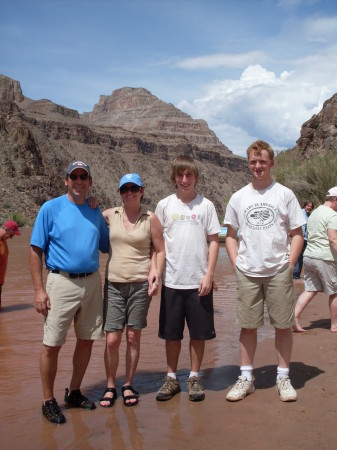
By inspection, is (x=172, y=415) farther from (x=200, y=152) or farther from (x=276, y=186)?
(x=200, y=152)

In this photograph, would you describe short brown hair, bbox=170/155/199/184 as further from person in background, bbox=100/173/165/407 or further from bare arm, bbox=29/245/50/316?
bare arm, bbox=29/245/50/316

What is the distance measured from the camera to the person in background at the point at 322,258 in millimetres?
6133

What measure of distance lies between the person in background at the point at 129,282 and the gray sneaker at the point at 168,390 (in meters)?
0.20

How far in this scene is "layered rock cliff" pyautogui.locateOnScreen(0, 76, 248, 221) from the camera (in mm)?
56188

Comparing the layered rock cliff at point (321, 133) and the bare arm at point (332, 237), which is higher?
the layered rock cliff at point (321, 133)

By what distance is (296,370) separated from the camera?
489 cm

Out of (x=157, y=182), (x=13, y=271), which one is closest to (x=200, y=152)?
(x=157, y=182)

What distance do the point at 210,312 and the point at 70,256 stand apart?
1247 millimetres

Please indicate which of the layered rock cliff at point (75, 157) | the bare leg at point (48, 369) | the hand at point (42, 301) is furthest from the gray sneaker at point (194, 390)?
the layered rock cliff at point (75, 157)

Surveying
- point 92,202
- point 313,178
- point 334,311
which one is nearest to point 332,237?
point 334,311

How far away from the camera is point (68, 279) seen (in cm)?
395

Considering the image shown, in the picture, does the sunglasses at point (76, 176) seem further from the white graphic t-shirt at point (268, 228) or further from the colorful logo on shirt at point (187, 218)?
the white graphic t-shirt at point (268, 228)

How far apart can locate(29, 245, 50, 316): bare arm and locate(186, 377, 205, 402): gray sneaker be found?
1315mm

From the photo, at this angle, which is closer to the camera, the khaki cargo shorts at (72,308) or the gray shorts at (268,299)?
the khaki cargo shorts at (72,308)
